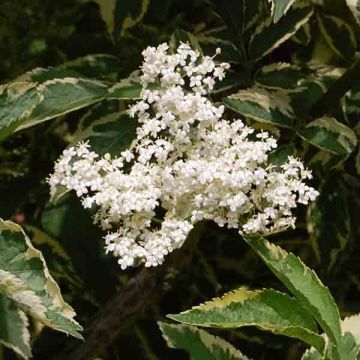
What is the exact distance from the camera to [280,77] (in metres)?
1.27

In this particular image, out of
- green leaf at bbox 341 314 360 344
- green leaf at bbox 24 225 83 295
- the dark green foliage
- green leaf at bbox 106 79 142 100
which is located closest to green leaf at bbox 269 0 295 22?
the dark green foliage

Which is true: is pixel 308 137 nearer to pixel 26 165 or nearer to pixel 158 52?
pixel 158 52

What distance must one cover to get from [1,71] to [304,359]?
0.75 metres

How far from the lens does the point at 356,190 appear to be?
1.38 metres

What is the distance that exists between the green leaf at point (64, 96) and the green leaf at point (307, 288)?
0.33 meters

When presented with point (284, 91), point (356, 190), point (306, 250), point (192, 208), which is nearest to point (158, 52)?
point (192, 208)

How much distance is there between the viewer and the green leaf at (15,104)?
3.35 ft

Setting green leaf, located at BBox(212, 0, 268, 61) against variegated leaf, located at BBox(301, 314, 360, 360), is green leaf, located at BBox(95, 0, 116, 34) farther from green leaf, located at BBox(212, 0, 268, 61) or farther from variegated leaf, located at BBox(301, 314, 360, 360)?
variegated leaf, located at BBox(301, 314, 360, 360)

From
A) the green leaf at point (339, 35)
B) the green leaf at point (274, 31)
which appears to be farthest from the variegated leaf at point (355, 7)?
the green leaf at point (339, 35)

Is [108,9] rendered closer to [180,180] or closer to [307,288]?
[180,180]

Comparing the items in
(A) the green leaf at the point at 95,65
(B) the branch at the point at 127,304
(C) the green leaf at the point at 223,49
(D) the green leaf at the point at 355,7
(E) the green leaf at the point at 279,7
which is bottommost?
(B) the branch at the point at 127,304

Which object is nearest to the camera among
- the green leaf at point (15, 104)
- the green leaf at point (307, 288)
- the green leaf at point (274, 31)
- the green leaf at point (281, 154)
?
the green leaf at point (307, 288)

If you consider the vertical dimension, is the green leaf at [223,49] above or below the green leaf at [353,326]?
above

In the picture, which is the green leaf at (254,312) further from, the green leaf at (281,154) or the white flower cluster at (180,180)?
the green leaf at (281,154)
